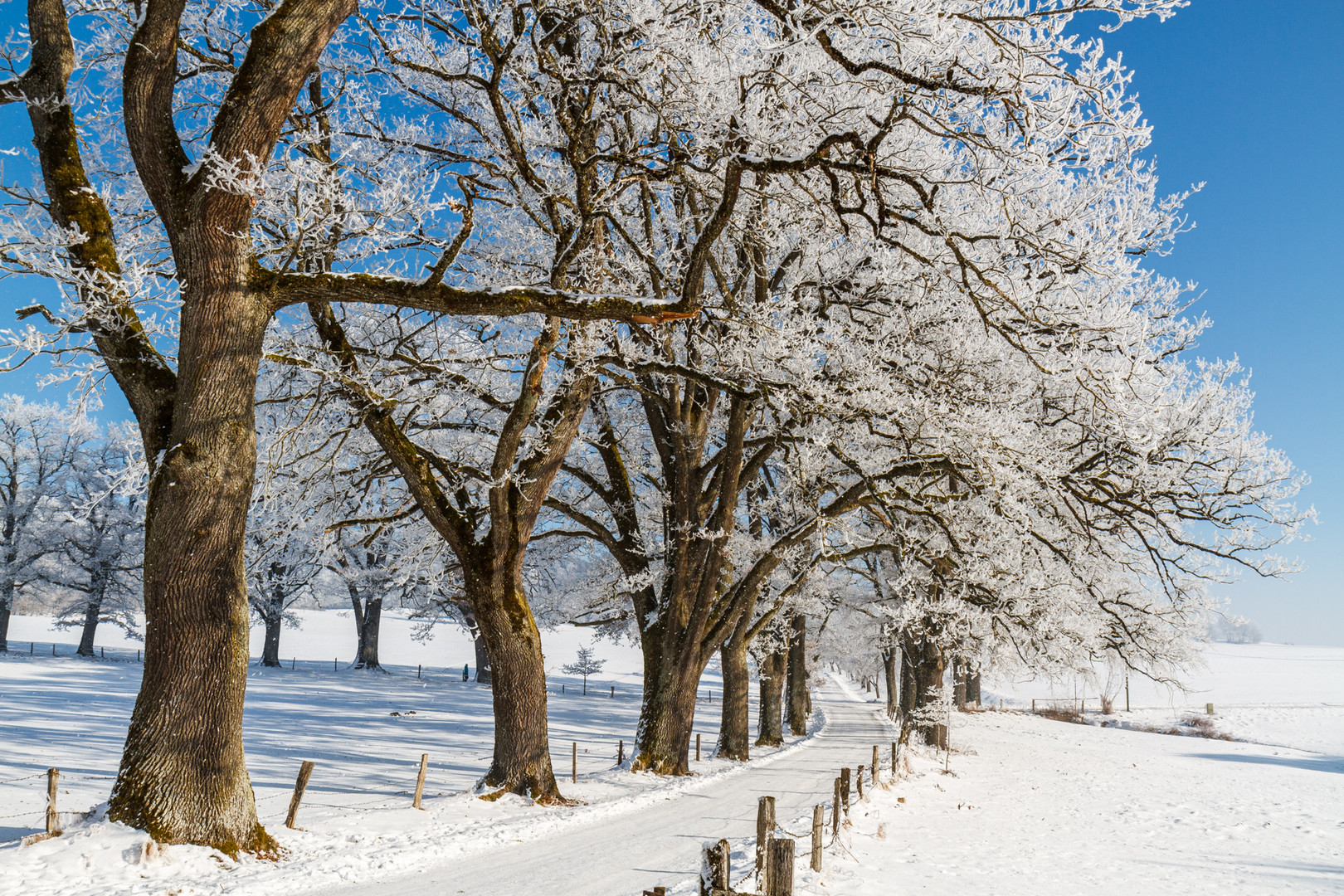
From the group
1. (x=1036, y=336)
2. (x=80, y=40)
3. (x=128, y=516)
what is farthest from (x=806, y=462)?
(x=128, y=516)

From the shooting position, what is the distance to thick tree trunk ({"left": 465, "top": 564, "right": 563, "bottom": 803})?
10.6m

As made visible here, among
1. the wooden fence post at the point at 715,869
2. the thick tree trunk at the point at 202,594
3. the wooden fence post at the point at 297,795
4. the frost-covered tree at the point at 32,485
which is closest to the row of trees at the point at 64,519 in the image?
the frost-covered tree at the point at 32,485

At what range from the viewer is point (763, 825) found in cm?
638

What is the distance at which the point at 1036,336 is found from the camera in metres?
11.2

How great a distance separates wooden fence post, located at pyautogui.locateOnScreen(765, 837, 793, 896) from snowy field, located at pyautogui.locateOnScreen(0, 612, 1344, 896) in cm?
292

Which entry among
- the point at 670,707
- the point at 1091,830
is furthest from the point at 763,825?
the point at 1091,830

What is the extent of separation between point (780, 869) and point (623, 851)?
4673mm

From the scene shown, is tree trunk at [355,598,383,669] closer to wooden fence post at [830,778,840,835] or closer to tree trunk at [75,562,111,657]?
tree trunk at [75,562,111,657]

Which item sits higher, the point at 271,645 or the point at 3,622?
the point at 3,622

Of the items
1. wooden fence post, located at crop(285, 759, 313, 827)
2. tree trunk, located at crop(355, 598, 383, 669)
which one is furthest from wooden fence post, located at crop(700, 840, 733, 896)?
tree trunk, located at crop(355, 598, 383, 669)

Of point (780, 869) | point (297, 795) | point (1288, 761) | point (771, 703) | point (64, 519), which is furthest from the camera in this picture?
point (64, 519)

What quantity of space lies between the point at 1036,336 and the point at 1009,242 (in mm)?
1457

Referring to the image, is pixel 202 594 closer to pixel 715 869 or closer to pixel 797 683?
pixel 715 869

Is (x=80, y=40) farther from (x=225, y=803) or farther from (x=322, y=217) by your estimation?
(x=225, y=803)
